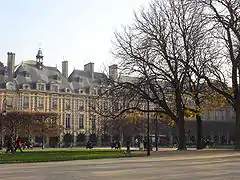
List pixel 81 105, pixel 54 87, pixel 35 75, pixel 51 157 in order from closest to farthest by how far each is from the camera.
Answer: pixel 51 157, pixel 35 75, pixel 54 87, pixel 81 105

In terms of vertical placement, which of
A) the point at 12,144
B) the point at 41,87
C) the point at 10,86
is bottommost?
the point at 12,144

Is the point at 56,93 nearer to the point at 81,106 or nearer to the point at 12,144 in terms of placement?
the point at 81,106

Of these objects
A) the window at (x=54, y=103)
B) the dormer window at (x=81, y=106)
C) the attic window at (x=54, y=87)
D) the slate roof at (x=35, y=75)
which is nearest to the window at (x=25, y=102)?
the slate roof at (x=35, y=75)

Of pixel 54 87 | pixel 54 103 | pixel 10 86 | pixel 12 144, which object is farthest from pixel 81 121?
pixel 12 144

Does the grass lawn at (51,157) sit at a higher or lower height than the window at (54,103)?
lower

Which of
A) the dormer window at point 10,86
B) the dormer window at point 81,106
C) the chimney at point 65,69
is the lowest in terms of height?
the dormer window at point 81,106

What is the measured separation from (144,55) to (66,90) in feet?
168

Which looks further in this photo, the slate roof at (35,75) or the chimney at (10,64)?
the slate roof at (35,75)

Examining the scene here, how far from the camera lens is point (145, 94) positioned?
30859mm

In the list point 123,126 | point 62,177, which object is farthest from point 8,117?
point 62,177

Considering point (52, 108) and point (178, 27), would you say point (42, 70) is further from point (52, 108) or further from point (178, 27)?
point (178, 27)

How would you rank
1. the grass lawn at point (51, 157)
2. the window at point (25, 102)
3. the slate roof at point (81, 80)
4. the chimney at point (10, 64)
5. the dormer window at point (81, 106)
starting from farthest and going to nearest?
the slate roof at point (81, 80) → the dormer window at point (81, 106) → the chimney at point (10, 64) → the window at point (25, 102) → the grass lawn at point (51, 157)

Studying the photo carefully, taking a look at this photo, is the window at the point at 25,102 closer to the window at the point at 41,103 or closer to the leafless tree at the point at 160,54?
the window at the point at 41,103

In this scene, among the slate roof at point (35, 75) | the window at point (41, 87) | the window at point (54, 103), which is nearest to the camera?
the slate roof at point (35, 75)
